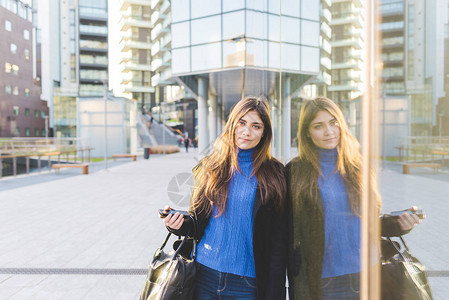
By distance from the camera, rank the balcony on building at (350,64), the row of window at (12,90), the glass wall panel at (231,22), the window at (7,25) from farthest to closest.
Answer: the row of window at (12,90)
the window at (7,25)
the glass wall panel at (231,22)
the balcony on building at (350,64)

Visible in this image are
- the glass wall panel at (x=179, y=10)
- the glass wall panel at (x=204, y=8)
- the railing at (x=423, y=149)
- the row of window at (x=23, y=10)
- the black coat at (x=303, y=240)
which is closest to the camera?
the railing at (x=423, y=149)

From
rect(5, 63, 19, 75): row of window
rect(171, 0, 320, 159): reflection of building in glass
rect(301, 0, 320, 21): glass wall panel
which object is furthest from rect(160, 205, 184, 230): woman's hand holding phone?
rect(5, 63, 19, 75): row of window

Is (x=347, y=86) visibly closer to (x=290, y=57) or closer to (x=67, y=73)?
(x=290, y=57)

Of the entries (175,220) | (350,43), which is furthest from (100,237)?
(350,43)

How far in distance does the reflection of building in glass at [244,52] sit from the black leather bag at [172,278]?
845 mm

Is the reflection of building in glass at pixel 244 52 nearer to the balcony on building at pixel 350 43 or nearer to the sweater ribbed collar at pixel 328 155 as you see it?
the balcony on building at pixel 350 43

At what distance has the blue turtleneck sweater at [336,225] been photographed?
1.63 meters

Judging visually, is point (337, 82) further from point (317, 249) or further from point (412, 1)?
point (317, 249)

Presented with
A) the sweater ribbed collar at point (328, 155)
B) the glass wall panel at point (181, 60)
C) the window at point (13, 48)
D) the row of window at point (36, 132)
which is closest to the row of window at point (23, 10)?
the glass wall panel at point (181, 60)

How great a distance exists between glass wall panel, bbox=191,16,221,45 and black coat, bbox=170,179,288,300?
1516 centimetres

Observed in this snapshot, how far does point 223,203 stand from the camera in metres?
1.90

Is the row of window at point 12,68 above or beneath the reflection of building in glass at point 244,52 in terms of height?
above

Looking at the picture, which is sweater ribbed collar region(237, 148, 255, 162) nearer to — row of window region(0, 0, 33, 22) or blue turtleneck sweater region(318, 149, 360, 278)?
blue turtleneck sweater region(318, 149, 360, 278)

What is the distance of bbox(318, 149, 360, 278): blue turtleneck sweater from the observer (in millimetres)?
1630
